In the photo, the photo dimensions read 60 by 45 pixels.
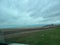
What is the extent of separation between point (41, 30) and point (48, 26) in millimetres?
265

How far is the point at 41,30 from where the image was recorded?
121 inches

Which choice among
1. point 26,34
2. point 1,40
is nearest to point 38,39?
point 26,34

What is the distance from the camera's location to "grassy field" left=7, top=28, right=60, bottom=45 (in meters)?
3.11

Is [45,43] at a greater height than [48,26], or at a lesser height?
lesser

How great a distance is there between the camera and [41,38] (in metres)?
3.34

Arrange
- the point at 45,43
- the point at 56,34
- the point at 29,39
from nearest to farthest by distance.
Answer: the point at 45,43 < the point at 29,39 < the point at 56,34

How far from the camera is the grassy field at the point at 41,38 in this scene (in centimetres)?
311

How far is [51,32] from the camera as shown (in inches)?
131

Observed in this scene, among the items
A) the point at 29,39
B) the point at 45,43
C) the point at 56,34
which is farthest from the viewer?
the point at 56,34

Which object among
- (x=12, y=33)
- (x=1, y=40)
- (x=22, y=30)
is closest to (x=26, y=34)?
(x=22, y=30)

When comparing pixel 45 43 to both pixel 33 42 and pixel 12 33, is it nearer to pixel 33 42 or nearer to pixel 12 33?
pixel 33 42

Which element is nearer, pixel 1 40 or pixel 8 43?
pixel 8 43

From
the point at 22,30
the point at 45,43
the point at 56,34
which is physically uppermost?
the point at 22,30

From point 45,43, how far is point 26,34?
24.8 inches
